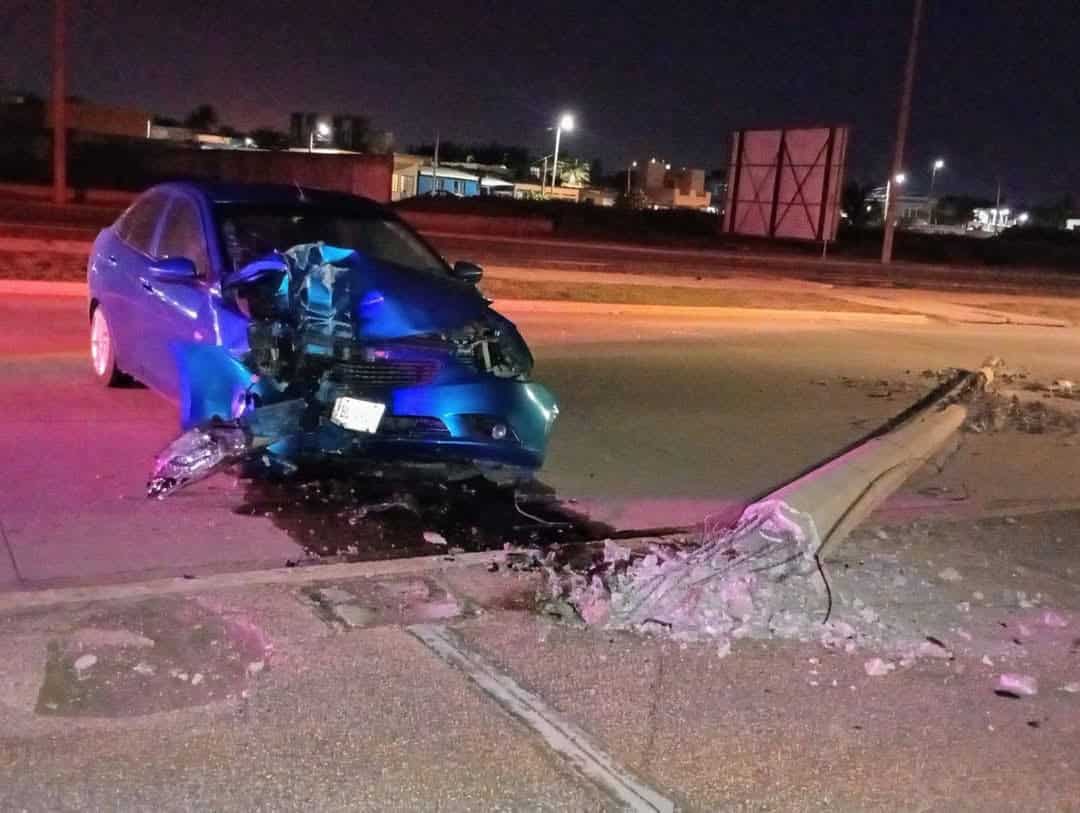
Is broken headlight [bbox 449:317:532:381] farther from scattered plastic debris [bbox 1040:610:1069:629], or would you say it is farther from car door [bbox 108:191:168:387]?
scattered plastic debris [bbox 1040:610:1069:629]

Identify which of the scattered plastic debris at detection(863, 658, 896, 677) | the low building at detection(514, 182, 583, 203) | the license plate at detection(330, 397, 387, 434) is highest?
the low building at detection(514, 182, 583, 203)

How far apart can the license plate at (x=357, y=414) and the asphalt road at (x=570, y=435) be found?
481 millimetres

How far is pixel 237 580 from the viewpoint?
562 cm

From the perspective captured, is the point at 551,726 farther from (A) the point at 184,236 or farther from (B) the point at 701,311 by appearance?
(B) the point at 701,311

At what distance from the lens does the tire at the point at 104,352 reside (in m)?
9.19

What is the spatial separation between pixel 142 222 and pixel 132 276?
64cm

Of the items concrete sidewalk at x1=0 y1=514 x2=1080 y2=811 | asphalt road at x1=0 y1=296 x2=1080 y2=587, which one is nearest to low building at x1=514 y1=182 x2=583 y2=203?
asphalt road at x1=0 y1=296 x2=1080 y2=587

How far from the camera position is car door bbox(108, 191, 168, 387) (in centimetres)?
837

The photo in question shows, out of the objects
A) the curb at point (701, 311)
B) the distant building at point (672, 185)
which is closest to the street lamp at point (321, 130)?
the distant building at point (672, 185)

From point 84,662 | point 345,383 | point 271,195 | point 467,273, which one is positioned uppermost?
point 271,195

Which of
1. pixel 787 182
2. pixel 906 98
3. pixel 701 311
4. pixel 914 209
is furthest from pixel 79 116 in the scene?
pixel 914 209

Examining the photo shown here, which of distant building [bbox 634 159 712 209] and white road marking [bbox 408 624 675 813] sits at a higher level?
distant building [bbox 634 159 712 209]

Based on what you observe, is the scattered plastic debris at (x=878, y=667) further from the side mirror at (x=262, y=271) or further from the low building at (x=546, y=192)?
the low building at (x=546, y=192)

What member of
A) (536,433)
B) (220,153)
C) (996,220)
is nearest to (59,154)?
(220,153)
